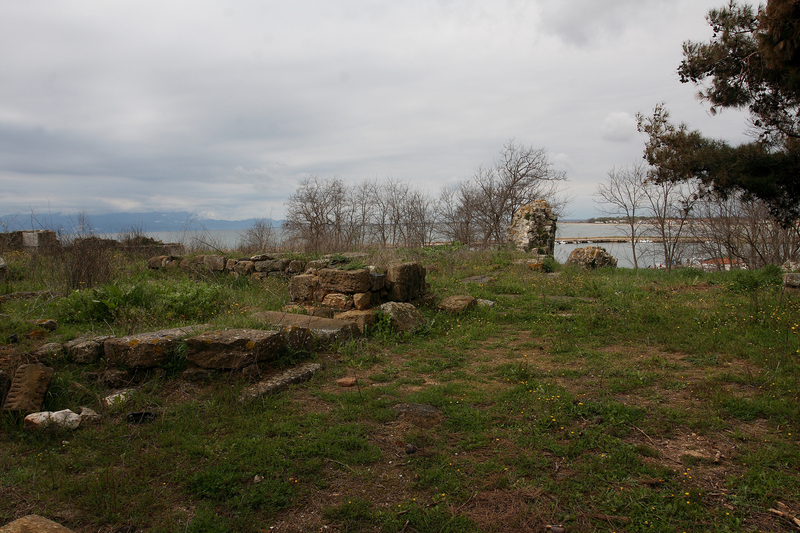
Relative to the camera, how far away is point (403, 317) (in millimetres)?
6762

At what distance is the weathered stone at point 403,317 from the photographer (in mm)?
6629

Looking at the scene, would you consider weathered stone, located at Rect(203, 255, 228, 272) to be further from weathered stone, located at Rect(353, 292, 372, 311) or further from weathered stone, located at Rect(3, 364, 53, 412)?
weathered stone, located at Rect(3, 364, 53, 412)

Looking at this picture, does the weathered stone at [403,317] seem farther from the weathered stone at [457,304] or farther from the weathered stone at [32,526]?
the weathered stone at [32,526]

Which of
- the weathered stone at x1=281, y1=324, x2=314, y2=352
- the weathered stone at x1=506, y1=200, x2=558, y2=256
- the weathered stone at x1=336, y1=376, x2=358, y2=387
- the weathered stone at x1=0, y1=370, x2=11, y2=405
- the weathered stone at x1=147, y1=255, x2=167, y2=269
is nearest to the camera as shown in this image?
the weathered stone at x1=0, y1=370, x2=11, y2=405

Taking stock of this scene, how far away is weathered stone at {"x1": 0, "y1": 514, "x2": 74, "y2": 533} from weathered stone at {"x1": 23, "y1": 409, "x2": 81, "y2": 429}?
1.45 metres

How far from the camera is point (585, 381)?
15.0 ft

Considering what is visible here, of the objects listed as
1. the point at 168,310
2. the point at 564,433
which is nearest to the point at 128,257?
the point at 168,310

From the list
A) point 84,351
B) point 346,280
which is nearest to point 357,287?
point 346,280

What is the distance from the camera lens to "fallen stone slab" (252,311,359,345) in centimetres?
572

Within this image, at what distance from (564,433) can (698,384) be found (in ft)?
6.04

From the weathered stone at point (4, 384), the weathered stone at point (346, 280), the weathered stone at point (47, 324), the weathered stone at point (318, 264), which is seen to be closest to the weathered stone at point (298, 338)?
the weathered stone at point (346, 280)

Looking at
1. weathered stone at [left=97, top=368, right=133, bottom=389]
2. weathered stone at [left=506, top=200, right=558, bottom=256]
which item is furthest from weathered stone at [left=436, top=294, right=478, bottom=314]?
weathered stone at [left=506, top=200, right=558, bottom=256]

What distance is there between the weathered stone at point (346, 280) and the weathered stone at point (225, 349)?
2.56m

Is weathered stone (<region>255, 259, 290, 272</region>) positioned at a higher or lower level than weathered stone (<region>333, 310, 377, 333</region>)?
higher
